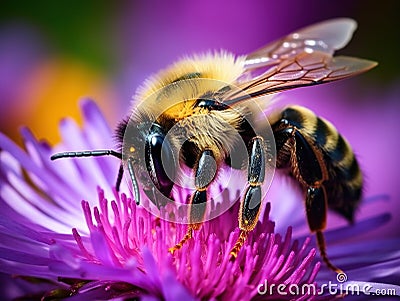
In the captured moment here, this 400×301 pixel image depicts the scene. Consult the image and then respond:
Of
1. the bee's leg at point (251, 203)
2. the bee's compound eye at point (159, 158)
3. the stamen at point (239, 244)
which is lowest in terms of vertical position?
the stamen at point (239, 244)

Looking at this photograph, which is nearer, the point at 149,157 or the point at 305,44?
the point at 149,157

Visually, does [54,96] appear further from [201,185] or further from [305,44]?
[201,185]

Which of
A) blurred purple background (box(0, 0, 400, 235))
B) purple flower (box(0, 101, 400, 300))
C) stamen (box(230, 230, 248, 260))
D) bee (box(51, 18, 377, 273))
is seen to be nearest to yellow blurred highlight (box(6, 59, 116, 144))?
blurred purple background (box(0, 0, 400, 235))

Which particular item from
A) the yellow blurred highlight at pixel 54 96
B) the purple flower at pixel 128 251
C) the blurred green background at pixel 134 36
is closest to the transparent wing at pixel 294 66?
the purple flower at pixel 128 251

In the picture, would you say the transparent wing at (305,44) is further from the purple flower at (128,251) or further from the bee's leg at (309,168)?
the purple flower at (128,251)

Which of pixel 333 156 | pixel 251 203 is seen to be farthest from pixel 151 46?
pixel 251 203

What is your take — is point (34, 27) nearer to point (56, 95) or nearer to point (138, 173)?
point (56, 95)

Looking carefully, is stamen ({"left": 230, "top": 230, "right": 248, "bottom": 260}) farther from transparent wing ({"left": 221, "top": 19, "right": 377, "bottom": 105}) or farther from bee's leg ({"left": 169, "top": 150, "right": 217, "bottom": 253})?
transparent wing ({"left": 221, "top": 19, "right": 377, "bottom": 105})
